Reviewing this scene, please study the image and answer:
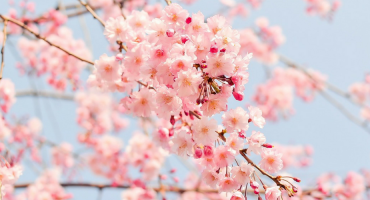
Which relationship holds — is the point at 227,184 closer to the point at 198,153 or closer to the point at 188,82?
the point at 198,153

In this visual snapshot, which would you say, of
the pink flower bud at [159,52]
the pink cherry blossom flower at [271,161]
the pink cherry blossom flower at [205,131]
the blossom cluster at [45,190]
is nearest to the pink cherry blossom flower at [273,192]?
the pink cherry blossom flower at [271,161]

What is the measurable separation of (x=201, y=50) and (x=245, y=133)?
0.47 metres

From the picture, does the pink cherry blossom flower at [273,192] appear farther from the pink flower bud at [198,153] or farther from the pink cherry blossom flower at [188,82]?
the pink cherry blossom flower at [188,82]

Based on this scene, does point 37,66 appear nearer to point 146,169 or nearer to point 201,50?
point 146,169

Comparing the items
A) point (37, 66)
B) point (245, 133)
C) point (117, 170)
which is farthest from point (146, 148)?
point (245, 133)

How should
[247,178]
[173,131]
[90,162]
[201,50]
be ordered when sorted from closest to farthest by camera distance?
[201,50]
[247,178]
[173,131]
[90,162]

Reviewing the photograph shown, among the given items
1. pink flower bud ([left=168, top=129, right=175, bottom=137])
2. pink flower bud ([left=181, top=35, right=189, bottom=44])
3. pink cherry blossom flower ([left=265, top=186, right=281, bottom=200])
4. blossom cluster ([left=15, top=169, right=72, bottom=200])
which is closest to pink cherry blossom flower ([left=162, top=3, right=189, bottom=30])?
pink flower bud ([left=181, top=35, right=189, bottom=44])

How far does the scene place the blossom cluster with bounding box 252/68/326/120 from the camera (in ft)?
24.7

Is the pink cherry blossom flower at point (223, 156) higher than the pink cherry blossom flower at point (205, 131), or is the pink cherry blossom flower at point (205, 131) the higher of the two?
the pink cherry blossom flower at point (205, 131)

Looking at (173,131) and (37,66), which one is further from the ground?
(37,66)

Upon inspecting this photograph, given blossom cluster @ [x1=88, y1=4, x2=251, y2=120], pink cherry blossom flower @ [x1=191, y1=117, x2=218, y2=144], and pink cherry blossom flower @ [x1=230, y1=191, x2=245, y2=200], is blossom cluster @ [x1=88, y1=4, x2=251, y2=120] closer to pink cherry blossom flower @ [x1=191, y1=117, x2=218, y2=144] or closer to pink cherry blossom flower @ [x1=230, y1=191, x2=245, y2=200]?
pink cherry blossom flower @ [x1=191, y1=117, x2=218, y2=144]

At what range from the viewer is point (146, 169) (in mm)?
4445

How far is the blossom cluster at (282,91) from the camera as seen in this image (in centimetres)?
752

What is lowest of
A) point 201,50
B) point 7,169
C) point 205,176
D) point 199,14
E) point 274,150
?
point 7,169
